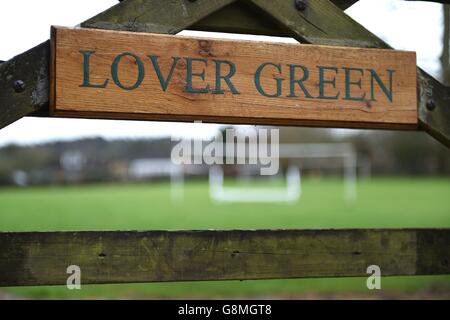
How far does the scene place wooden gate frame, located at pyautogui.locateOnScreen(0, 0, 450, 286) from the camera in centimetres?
216

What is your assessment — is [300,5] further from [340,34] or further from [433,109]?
[433,109]

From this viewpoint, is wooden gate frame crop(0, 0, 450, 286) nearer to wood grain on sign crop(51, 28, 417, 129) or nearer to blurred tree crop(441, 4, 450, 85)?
wood grain on sign crop(51, 28, 417, 129)

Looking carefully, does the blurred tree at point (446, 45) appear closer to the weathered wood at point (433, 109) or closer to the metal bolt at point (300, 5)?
the weathered wood at point (433, 109)

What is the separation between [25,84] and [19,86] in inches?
0.9

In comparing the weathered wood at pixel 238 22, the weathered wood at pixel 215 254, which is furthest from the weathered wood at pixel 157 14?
the weathered wood at pixel 215 254

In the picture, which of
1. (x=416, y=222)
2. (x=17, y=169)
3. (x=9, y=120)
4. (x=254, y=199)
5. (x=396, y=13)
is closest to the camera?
(x=9, y=120)

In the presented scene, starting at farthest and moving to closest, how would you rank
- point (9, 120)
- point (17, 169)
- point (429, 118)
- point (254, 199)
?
point (17, 169) < point (254, 199) < point (429, 118) < point (9, 120)

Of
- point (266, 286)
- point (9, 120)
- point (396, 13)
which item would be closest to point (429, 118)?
point (9, 120)

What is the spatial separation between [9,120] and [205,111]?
2.31 feet

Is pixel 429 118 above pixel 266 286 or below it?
above

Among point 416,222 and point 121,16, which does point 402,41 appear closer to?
point 121,16

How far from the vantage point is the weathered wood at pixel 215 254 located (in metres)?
2.21

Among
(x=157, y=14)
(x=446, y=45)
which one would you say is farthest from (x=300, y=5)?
(x=446, y=45)

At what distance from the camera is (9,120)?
203 centimetres
